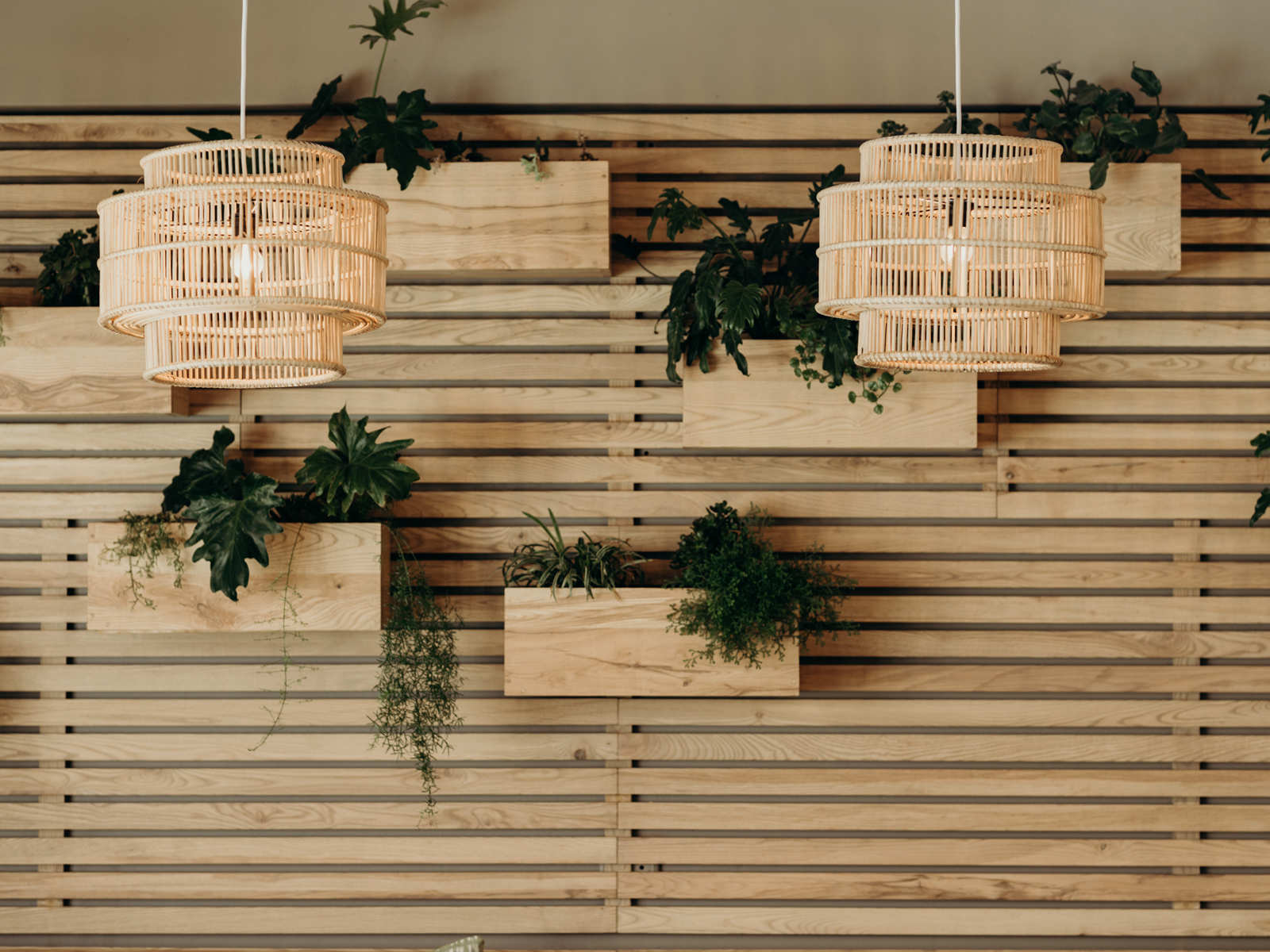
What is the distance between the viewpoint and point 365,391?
13.0 feet

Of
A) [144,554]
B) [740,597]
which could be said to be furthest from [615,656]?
[144,554]

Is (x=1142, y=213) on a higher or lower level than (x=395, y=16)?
lower

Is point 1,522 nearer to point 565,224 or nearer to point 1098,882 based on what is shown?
point 565,224

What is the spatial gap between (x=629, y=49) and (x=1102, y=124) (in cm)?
159

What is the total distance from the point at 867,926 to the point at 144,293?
2993 mm

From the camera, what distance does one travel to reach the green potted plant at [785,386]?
3.64 meters

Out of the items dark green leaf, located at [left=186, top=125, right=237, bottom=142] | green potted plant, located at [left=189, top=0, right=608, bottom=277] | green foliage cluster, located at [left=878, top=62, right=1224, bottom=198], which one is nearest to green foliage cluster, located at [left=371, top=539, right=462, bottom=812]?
green potted plant, located at [left=189, top=0, right=608, bottom=277]

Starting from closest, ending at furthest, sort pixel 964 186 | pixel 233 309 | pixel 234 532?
pixel 233 309 → pixel 964 186 → pixel 234 532

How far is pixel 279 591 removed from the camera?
11.8ft

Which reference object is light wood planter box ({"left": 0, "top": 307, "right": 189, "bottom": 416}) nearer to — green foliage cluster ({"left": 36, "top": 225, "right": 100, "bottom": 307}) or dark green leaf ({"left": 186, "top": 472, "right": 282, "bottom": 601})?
green foliage cluster ({"left": 36, "top": 225, "right": 100, "bottom": 307})

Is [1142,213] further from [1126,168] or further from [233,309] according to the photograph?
[233,309]

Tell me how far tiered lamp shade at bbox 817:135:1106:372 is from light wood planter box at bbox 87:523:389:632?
1.79 m

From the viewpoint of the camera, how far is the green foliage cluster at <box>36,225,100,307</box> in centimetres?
376

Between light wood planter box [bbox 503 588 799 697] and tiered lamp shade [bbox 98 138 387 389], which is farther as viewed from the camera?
light wood planter box [bbox 503 588 799 697]
